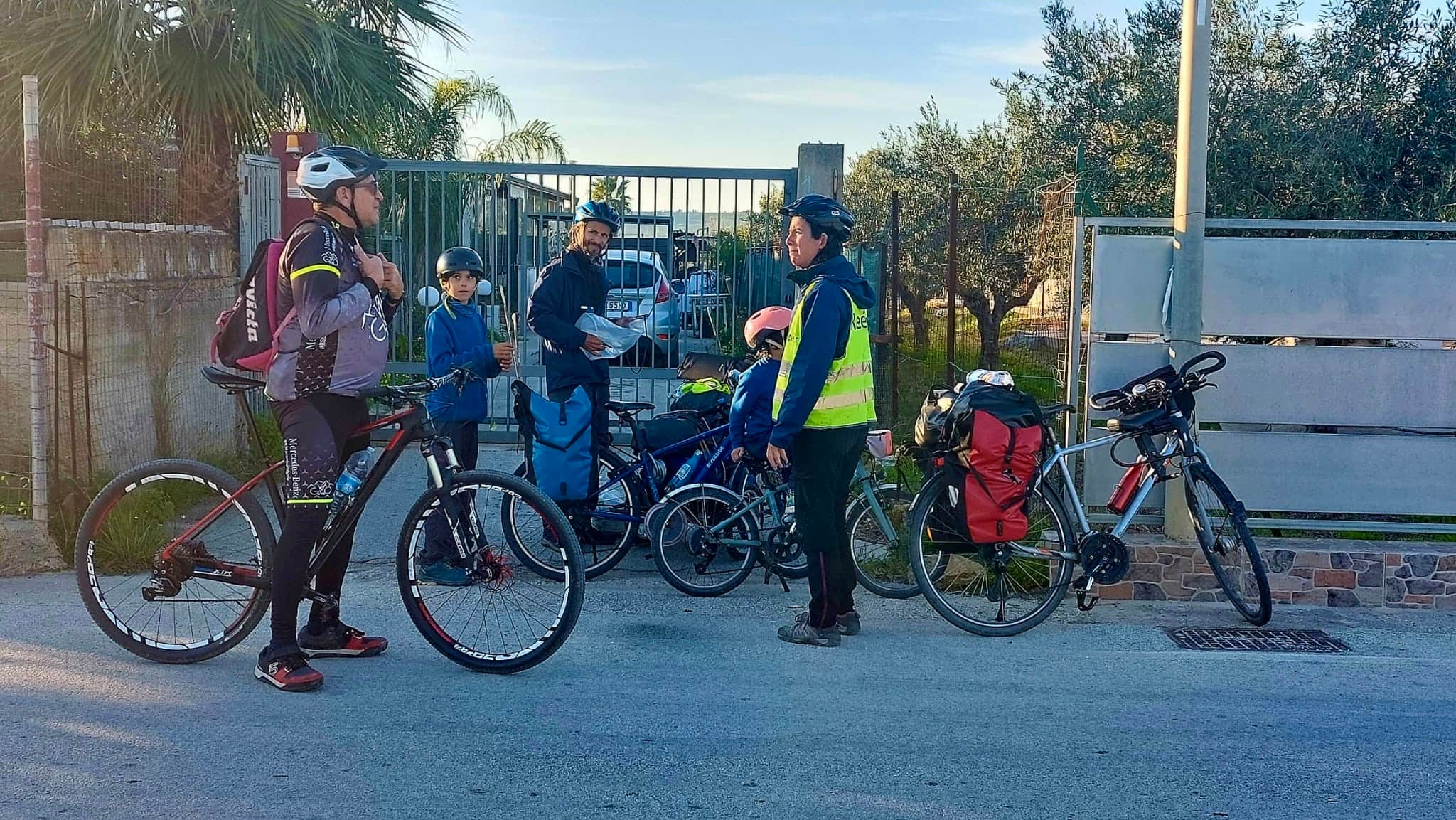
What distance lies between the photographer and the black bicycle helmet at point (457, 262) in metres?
7.08

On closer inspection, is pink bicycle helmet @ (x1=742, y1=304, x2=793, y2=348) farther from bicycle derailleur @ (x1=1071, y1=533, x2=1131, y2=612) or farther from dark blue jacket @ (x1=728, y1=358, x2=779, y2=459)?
bicycle derailleur @ (x1=1071, y1=533, x2=1131, y2=612)

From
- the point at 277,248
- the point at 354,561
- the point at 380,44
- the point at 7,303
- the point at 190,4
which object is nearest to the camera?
the point at 277,248

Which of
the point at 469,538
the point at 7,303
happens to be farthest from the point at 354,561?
the point at 7,303

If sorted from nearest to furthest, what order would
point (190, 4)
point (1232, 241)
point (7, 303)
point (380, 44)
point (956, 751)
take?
point (956, 751), point (1232, 241), point (7, 303), point (190, 4), point (380, 44)

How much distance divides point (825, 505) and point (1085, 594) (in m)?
1.54

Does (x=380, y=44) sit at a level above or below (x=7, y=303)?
above

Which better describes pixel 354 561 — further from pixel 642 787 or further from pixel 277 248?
pixel 642 787

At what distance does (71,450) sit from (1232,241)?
6.49 metres

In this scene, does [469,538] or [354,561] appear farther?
[354,561]

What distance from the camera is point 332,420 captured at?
5.35 m

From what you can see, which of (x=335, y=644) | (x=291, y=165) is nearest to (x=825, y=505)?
(x=335, y=644)

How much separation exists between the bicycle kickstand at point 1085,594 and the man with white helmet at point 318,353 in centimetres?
342

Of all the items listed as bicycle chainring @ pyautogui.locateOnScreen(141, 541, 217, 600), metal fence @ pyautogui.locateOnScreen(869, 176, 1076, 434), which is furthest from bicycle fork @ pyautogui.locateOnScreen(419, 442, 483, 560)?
metal fence @ pyautogui.locateOnScreen(869, 176, 1076, 434)

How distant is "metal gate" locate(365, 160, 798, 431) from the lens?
955 cm
